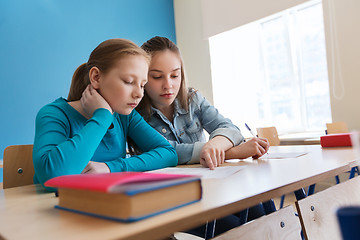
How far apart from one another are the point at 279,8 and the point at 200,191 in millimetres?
3362

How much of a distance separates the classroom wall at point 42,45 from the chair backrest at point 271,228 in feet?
8.17

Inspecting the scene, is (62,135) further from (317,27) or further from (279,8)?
(317,27)

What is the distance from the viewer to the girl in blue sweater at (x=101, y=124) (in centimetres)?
83

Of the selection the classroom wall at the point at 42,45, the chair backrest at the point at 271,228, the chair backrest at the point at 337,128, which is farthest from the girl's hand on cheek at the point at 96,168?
the chair backrest at the point at 337,128

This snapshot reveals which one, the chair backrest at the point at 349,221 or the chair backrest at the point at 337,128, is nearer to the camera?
the chair backrest at the point at 349,221

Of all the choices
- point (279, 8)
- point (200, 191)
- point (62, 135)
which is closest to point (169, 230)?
point (200, 191)

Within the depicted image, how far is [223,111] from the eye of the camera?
4461mm

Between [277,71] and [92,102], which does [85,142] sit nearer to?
[92,102]

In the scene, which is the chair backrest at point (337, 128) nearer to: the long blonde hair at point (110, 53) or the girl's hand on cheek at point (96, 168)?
the long blonde hair at point (110, 53)

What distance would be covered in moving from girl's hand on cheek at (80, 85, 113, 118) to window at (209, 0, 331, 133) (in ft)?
10.7

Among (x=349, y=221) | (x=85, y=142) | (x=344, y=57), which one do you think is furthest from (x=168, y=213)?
(x=344, y=57)

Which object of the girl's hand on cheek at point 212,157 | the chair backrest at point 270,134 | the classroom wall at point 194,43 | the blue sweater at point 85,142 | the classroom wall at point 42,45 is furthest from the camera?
the classroom wall at point 194,43

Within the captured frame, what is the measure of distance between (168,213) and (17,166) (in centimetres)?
97

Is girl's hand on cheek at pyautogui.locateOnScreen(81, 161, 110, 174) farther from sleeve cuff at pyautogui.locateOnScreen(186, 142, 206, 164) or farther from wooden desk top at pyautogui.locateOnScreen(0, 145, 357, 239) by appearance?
sleeve cuff at pyautogui.locateOnScreen(186, 142, 206, 164)
